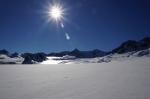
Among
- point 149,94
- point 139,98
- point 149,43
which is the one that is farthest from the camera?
point 149,43

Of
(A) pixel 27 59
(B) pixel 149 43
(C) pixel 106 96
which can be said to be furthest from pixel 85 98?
(B) pixel 149 43

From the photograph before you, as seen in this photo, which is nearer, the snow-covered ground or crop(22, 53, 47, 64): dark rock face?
the snow-covered ground

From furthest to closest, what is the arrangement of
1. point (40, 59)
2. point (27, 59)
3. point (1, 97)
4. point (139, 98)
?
point (40, 59)
point (27, 59)
point (1, 97)
point (139, 98)

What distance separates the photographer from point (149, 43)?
19038 centimetres

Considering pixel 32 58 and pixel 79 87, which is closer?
pixel 79 87

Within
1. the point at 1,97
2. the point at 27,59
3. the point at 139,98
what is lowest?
the point at 139,98

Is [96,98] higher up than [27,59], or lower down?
lower down

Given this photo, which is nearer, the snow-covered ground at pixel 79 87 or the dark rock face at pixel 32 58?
the snow-covered ground at pixel 79 87

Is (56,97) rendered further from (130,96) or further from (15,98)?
(130,96)

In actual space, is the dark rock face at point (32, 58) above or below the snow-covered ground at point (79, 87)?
above

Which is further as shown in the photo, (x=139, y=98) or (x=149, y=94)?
(x=149, y=94)

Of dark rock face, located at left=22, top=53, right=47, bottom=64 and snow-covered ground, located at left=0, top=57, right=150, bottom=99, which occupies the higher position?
dark rock face, located at left=22, top=53, right=47, bottom=64

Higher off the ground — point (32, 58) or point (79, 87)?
point (32, 58)

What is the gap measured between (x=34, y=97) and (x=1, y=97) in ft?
3.08
